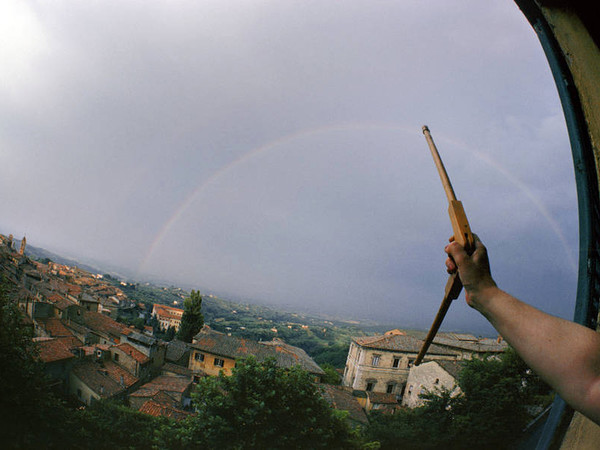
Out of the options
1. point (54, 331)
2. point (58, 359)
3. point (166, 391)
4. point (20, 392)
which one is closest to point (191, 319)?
point (54, 331)

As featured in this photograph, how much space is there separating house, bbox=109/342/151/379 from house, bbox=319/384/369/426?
17.3 metres

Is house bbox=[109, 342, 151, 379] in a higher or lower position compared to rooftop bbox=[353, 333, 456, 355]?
lower

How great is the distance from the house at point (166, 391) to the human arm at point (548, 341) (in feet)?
85.0

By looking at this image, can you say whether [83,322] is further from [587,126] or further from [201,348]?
[587,126]

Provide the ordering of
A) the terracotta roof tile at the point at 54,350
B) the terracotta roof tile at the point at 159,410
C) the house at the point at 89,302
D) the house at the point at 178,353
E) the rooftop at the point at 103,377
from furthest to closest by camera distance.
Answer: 1. the house at the point at 89,302
2. the house at the point at 178,353
3. the rooftop at the point at 103,377
4. the terracotta roof tile at the point at 159,410
5. the terracotta roof tile at the point at 54,350

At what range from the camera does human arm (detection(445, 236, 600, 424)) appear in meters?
0.65

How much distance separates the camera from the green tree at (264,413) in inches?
345

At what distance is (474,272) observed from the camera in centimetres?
97

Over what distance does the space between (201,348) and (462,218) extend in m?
35.2

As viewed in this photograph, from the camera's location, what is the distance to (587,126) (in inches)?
48.7

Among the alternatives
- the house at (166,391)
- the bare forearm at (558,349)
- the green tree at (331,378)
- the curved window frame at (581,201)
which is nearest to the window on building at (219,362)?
the house at (166,391)

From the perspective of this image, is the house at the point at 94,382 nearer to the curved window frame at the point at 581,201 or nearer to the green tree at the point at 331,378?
the green tree at the point at 331,378

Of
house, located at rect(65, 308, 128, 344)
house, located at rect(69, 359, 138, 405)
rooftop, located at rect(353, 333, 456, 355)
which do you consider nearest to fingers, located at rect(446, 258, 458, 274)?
house, located at rect(69, 359, 138, 405)

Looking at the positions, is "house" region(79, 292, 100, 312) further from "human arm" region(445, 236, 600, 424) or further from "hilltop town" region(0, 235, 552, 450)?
"human arm" region(445, 236, 600, 424)
